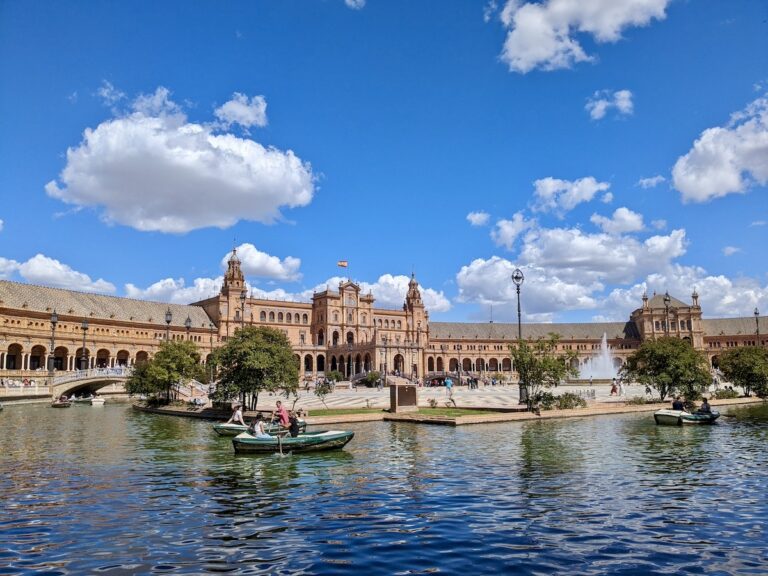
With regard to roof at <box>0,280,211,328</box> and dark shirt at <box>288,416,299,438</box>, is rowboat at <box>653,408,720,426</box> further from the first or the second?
roof at <box>0,280,211,328</box>

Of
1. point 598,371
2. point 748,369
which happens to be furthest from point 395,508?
point 598,371

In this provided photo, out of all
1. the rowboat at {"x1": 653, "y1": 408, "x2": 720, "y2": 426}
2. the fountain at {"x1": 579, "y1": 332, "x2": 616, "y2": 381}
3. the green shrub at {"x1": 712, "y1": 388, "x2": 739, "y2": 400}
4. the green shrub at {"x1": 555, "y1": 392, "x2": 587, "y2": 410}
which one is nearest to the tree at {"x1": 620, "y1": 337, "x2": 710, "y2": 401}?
the green shrub at {"x1": 712, "y1": 388, "x2": 739, "y2": 400}

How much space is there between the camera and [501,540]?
39.3 feet

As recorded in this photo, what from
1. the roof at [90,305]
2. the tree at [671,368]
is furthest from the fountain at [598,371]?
the roof at [90,305]

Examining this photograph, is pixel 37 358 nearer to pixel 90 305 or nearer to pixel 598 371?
pixel 90 305

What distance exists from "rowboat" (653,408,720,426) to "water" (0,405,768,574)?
5195 mm

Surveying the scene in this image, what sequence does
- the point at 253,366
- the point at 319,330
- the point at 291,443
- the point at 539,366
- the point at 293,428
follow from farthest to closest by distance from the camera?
the point at 319,330
the point at 539,366
the point at 253,366
the point at 293,428
the point at 291,443

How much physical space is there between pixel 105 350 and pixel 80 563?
91.1m

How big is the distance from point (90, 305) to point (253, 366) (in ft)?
234

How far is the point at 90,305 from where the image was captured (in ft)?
315

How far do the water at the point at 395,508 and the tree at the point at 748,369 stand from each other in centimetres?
2849

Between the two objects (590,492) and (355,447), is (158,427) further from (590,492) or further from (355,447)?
(590,492)

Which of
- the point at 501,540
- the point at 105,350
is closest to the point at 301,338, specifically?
the point at 105,350

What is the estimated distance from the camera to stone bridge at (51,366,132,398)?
63.0 metres
